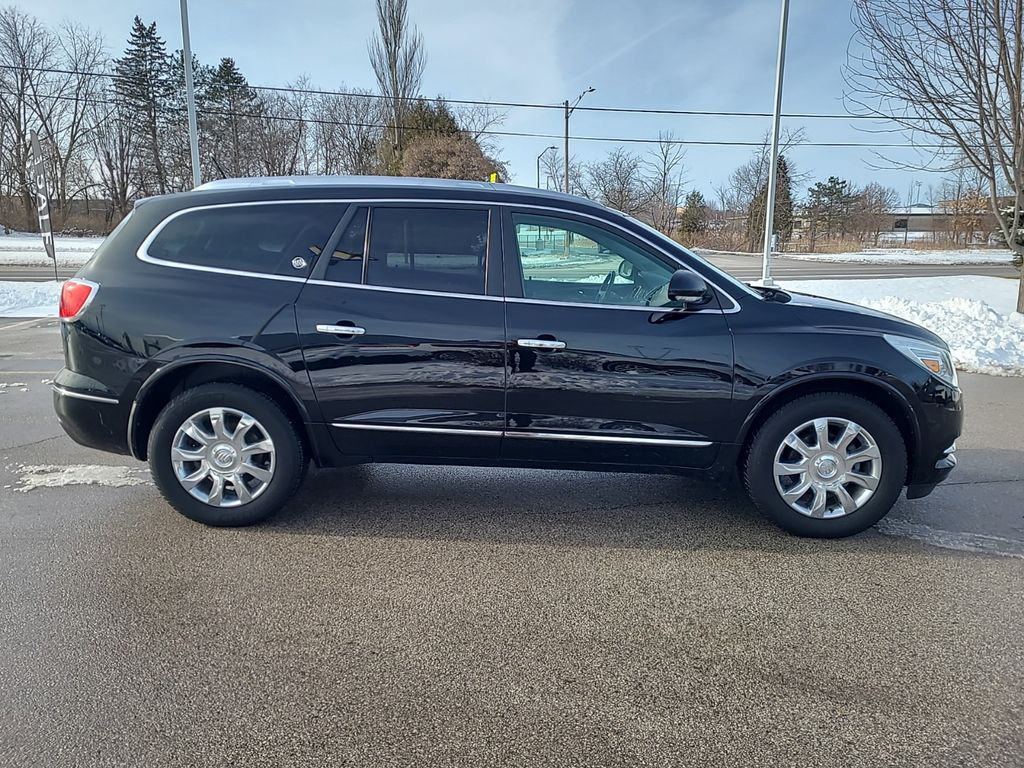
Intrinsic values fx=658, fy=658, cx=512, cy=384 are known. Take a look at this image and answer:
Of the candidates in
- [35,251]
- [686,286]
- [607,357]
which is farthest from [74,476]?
[35,251]

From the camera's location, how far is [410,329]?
3.54 m

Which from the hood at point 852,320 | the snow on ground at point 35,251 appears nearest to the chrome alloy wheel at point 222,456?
the hood at point 852,320

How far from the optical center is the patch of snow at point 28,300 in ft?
43.4

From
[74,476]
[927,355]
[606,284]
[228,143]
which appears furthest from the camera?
[228,143]

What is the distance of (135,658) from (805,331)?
11.4 ft

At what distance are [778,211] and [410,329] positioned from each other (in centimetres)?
5634

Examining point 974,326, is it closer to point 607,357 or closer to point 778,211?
point 607,357

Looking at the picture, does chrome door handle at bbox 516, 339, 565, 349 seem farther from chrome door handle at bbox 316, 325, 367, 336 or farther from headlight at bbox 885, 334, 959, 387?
headlight at bbox 885, 334, 959, 387

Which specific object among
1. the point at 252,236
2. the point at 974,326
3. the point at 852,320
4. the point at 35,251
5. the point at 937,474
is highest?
the point at 35,251

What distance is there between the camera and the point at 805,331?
3.54 metres

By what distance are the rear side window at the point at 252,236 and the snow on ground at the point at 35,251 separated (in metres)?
24.4

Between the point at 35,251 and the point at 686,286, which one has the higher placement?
the point at 35,251

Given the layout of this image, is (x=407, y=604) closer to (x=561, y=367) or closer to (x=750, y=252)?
(x=561, y=367)

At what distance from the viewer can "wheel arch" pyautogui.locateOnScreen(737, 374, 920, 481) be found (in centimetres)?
353
